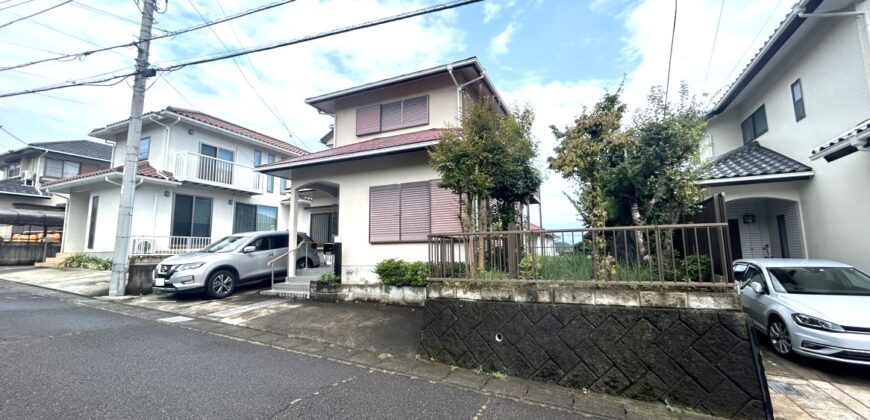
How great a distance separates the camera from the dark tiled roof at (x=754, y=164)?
26.3 feet

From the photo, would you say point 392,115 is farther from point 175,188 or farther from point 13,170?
point 13,170

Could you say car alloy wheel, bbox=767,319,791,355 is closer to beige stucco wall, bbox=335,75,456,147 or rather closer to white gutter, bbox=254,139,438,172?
white gutter, bbox=254,139,438,172

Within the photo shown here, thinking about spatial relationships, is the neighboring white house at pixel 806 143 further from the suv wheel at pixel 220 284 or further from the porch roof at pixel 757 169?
the suv wheel at pixel 220 284

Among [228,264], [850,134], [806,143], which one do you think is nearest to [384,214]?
[228,264]

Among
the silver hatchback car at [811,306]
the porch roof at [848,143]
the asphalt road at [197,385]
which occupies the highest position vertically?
the porch roof at [848,143]

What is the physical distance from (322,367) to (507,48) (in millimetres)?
7341

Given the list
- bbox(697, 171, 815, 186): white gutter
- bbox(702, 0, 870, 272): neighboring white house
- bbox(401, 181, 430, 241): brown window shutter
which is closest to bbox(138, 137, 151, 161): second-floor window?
bbox(401, 181, 430, 241): brown window shutter

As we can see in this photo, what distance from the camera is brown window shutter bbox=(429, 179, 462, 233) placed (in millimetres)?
7684

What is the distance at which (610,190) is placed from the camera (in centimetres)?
638

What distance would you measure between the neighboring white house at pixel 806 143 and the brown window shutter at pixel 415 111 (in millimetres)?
6953

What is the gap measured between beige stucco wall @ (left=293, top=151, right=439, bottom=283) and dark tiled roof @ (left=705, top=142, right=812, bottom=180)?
6.55 metres

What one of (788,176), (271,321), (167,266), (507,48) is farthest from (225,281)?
(788,176)

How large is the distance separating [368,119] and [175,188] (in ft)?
28.6

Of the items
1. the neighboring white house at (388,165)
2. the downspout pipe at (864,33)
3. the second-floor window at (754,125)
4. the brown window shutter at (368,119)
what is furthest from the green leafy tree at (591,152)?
the second-floor window at (754,125)
